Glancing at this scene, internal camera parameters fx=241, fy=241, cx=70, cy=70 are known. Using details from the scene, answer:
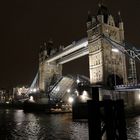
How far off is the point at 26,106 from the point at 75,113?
3201 centimetres

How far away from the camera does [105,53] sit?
154 feet

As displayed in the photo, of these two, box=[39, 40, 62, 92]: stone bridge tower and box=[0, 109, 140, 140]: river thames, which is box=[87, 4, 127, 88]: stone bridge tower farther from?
box=[39, 40, 62, 92]: stone bridge tower

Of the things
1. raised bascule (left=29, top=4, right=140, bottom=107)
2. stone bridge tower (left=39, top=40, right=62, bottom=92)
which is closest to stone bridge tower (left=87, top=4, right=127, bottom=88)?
raised bascule (left=29, top=4, right=140, bottom=107)

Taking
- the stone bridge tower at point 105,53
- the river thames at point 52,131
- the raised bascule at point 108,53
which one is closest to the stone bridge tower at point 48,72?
the raised bascule at point 108,53

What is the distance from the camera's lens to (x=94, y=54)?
49.5 meters

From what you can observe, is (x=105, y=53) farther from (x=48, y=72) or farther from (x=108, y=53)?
(x=48, y=72)

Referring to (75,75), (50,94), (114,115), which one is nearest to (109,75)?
(75,75)

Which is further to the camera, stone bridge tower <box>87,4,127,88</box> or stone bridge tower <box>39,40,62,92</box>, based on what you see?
stone bridge tower <box>39,40,62,92</box>

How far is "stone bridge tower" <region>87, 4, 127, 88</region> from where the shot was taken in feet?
152

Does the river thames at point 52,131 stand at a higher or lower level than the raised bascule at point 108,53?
lower

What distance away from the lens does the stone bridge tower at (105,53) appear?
46.2 m

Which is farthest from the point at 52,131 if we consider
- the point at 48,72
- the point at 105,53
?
the point at 48,72

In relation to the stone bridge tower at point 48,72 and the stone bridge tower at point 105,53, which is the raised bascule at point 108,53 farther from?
the stone bridge tower at point 48,72

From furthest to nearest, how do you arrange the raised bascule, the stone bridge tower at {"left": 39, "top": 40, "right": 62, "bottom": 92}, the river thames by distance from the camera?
1. the stone bridge tower at {"left": 39, "top": 40, "right": 62, "bottom": 92}
2. the raised bascule
3. the river thames
